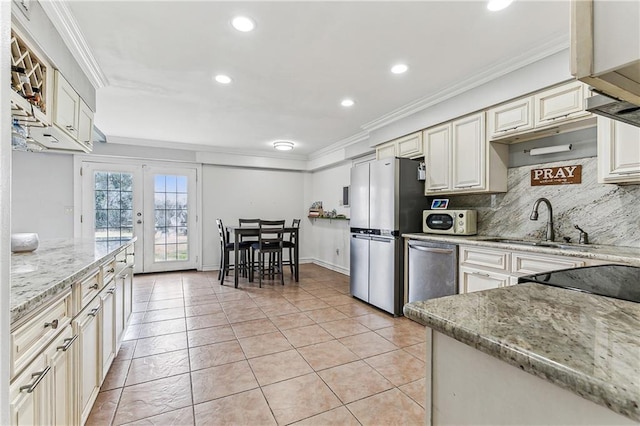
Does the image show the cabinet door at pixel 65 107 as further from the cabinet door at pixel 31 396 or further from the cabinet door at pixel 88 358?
the cabinet door at pixel 31 396

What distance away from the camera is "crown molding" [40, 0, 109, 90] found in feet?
6.06

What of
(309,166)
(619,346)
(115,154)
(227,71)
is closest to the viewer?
(619,346)

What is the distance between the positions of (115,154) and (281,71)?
402 cm

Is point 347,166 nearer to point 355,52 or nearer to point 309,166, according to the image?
point 309,166

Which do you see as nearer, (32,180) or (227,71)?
(227,71)

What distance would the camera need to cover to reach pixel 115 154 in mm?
5227

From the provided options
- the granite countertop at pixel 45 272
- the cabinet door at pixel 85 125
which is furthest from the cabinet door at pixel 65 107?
the granite countertop at pixel 45 272

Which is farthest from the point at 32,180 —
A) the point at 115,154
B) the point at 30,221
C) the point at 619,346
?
the point at 619,346

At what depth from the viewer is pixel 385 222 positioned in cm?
352

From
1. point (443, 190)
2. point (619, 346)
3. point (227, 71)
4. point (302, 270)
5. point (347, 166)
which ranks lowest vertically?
point (302, 270)

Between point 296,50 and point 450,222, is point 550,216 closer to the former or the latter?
point 450,222

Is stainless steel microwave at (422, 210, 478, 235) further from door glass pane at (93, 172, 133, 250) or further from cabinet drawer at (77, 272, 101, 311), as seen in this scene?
door glass pane at (93, 172, 133, 250)

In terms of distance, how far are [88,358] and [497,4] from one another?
3.11 m

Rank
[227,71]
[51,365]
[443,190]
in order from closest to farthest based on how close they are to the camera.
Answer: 1. [51,365]
2. [227,71]
3. [443,190]
